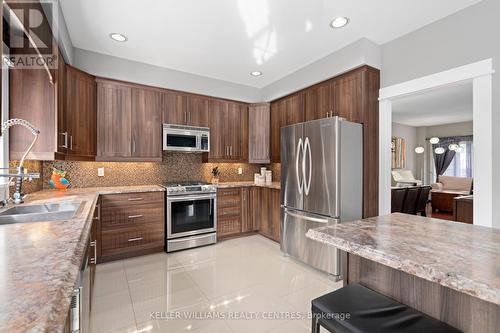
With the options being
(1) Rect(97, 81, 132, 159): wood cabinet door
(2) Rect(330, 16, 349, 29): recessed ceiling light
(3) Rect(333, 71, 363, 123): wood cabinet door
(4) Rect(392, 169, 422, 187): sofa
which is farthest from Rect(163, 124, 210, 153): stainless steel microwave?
(4) Rect(392, 169, 422, 187): sofa

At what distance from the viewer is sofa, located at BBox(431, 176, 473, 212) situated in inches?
250

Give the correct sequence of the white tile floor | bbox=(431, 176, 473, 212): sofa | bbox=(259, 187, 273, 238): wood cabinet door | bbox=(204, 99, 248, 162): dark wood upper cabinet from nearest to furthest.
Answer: the white tile floor, bbox=(259, 187, 273, 238): wood cabinet door, bbox=(204, 99, 248, 162): dark wood upper cabinet, bbox=(431, 176, 473, 212): sofa

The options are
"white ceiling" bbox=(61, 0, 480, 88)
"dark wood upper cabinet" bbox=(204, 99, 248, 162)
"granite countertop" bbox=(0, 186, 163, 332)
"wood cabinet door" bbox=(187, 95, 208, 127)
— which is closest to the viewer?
"granite countertop" bbox=(0, 186, 163, 332)

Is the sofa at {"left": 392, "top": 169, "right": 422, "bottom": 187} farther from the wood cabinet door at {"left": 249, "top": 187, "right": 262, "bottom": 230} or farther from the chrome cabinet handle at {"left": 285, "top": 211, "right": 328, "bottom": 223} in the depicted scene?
the chrome cabinet handle at {"left": 285, "top": 211, "right": 328, "bottom": 223}

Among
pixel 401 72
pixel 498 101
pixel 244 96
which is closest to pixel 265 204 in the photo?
pixel 244 96

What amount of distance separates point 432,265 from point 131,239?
3239mm

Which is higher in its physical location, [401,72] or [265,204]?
[401,72]

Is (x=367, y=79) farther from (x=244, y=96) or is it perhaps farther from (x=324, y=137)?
(x=244, y=96)

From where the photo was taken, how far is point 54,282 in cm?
66

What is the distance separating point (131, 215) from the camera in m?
3.11

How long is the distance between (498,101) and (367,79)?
1.16m

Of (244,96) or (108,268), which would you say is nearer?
(108,268)

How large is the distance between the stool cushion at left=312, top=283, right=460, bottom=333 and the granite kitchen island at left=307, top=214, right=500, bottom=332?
72 mm

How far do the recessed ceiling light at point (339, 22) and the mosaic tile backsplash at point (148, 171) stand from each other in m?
2.66
